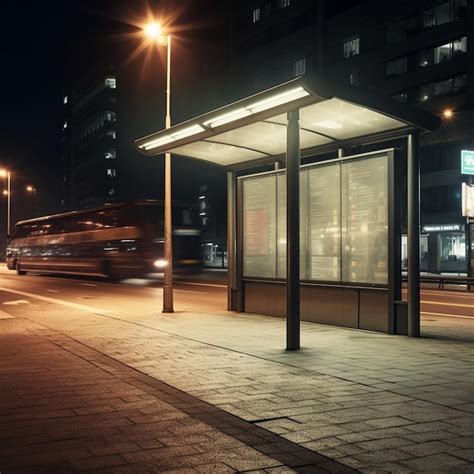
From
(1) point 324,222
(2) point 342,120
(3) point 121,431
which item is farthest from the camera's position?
(1) point 324,222

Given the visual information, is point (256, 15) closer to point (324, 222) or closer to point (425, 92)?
point (425, 92)

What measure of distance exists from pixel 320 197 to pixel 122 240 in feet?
59.5

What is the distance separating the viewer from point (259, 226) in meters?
15.3

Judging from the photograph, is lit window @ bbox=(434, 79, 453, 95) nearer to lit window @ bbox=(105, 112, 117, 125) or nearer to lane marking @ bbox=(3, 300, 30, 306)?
lane marking @ bbox=(3, 300, 30, 306)

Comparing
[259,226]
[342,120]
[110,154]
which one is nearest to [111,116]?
[110,154]

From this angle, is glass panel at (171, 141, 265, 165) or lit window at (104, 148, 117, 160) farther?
lit window at (104, 148, 117, 160)

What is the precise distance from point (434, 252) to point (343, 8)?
25171 millimetres

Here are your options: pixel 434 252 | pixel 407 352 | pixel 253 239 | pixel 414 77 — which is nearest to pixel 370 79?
pixel 414 77

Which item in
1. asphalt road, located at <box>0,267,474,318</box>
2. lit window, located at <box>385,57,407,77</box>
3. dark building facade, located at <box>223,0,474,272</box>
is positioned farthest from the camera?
lit window, located at <box>385,57,407,77</box>

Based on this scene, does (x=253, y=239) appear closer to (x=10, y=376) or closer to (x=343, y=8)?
(x=10, y=376)

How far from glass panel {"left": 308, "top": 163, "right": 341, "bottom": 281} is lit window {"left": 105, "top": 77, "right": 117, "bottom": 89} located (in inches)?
3738

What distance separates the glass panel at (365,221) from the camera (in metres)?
12.1

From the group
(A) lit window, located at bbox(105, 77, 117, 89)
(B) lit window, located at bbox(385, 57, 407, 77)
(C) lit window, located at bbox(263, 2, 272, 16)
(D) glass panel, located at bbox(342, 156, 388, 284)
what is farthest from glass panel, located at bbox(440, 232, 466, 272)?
(A) lit window, located at bbox(105, 77, 117, 89)

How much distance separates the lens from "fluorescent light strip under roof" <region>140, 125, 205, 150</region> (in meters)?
12.1
